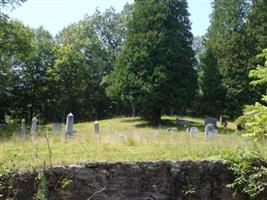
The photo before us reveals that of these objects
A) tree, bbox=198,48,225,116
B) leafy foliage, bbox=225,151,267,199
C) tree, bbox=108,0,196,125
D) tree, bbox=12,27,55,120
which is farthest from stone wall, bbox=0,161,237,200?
Result: tree, bbox=12,27,55,120

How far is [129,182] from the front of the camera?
9562mm

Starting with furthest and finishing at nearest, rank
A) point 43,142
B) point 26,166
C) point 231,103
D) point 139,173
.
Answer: point 231,103
point 43,142
point 139,173
point 26,166

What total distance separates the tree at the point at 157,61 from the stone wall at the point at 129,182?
94.8 feet

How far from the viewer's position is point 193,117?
47156mm

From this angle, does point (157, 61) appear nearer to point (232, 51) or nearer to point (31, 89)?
point (232, 51)

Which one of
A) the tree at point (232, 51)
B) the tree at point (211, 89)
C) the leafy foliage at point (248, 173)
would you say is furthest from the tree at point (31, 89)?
the leafy foliage at point (248, 173)

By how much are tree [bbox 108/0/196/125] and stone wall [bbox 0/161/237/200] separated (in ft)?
94.8

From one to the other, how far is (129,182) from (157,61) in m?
31.4

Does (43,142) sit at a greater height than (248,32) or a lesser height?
lesser

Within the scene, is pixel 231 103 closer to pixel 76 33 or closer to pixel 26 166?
pixel 76 33

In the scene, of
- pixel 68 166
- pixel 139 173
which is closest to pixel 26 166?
pixel 68 166

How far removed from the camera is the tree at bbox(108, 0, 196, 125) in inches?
1555

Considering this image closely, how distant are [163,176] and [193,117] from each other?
37.6m

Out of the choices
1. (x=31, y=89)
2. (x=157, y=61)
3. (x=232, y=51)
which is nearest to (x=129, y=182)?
(x=157, y=61)
